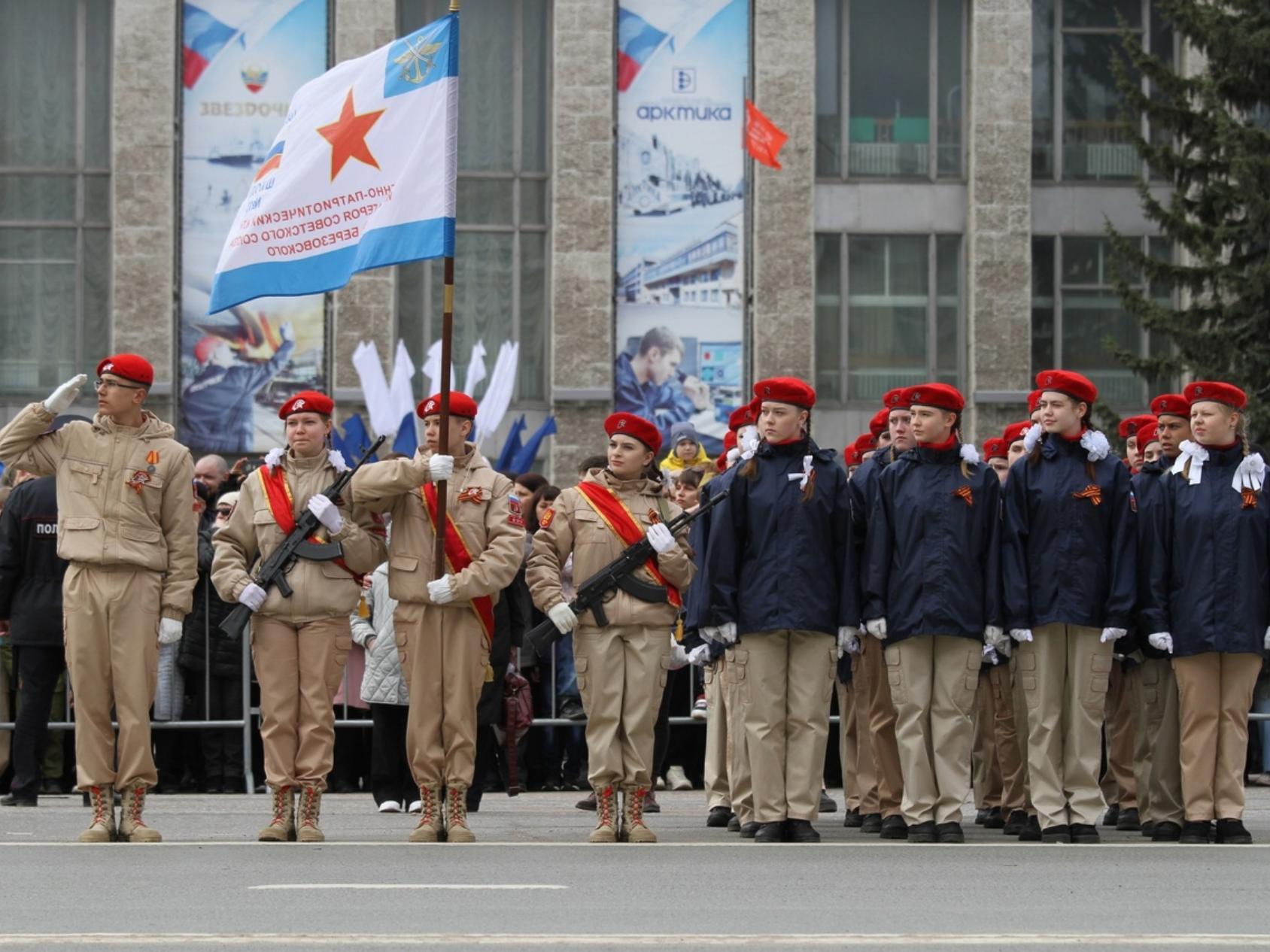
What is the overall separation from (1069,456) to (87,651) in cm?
500

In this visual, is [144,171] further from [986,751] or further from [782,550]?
[782,550]

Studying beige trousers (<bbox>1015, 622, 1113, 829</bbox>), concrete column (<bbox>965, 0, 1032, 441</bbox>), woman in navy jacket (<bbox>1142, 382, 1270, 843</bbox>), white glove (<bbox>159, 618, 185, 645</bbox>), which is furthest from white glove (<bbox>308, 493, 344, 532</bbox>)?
concrete column (<bbox>965, 0, 1032, 441</bbox>)

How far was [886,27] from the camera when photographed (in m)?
32.2

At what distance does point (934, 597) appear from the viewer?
11336 millimetres

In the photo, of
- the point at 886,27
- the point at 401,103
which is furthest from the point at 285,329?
the point at 401,103

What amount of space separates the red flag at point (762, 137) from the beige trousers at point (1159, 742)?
1978 centimetres

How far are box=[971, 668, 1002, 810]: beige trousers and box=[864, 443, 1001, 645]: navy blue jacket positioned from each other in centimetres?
147

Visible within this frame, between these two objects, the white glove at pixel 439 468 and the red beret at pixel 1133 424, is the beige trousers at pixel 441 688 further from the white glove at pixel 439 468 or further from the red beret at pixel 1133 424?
the red beret at pixel 1133 424

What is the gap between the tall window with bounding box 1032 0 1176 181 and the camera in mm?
32125

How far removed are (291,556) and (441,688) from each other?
0.99 metres

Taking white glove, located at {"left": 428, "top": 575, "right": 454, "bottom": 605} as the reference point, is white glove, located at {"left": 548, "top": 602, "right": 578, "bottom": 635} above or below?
below

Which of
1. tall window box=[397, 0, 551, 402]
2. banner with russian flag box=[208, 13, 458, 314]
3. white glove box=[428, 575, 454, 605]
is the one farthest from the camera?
tall window box=[397, 0, 551, 402]

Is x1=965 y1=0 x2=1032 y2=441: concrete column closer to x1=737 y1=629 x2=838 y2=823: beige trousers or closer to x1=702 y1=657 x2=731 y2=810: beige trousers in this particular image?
x1=702 y1=657 x2=731 y2=810: beige trousers

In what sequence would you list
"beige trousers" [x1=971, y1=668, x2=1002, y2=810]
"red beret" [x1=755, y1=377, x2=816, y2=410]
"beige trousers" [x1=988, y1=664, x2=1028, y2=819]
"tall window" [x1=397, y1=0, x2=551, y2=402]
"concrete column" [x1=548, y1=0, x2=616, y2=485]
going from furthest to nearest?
"tall window" [x1=397, y1=0, x2=551, y2=402], "concrete column" [x1=548, y1=0, x2=616, y2=485], "beige trousers" [x1=971, y1=668, x2=1002, y2=810], "beige trousers" [x1=988, y1=664, x2=1028, y2=819], "red beret" [x1=755, y1=377, x2=816, y2=410]
